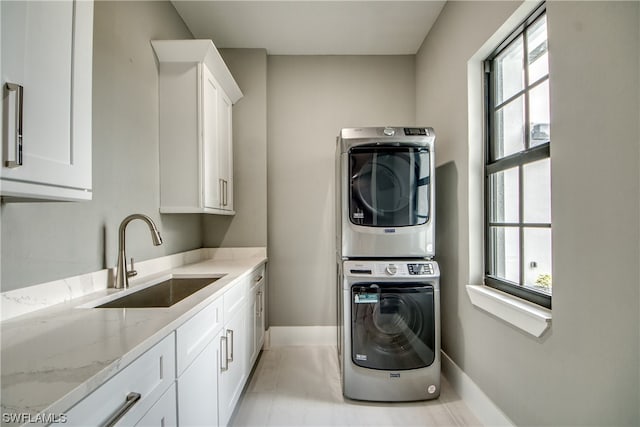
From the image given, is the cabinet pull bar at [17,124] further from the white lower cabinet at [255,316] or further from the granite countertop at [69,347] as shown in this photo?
the white lower cabinet at [255,316]

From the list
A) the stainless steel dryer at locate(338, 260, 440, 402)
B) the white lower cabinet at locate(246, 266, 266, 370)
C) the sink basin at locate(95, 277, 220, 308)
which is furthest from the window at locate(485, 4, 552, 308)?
the sink basin at locate(95, 277, 220, 308)

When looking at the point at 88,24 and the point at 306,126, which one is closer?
the point at 88,24

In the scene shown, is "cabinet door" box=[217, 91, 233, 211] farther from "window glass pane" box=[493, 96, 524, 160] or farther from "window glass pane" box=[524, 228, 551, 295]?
"window glass pane" box=[524, 228, 551, 295]

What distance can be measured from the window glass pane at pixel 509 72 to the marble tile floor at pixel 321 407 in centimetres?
193

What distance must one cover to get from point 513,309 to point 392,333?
77 centimetres

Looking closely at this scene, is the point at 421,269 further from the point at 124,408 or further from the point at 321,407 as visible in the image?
the point at 124,408

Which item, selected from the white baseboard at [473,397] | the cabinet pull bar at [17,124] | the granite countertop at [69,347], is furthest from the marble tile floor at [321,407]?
the cabinet pull bar at [17,124]

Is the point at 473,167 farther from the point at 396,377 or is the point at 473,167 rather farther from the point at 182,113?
the point at 182,113

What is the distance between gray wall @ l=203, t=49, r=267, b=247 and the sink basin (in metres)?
0.97

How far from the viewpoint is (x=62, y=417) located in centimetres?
56

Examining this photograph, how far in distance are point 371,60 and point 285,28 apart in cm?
92

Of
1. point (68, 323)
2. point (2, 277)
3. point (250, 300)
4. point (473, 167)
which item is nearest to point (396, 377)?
point (250, 300)

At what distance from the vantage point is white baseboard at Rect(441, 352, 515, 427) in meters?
1.63

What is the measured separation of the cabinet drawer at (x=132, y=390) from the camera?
0.63 meters
